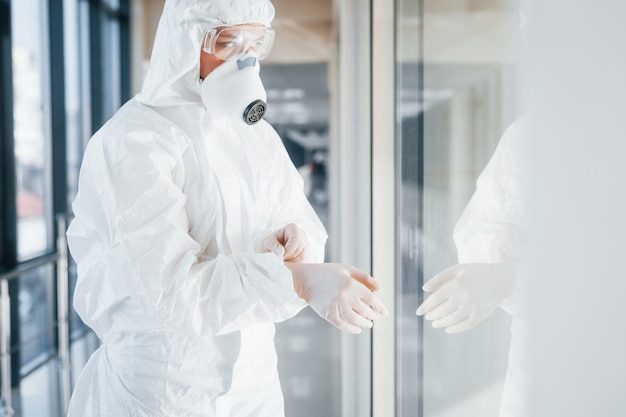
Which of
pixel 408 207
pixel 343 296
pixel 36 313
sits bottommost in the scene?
pixel 36 313

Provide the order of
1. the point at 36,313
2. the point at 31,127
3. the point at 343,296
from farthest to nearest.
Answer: the point at 36,313 < the point at 31,127 < the point at 343,296

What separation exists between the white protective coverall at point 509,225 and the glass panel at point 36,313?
2836 millimetres

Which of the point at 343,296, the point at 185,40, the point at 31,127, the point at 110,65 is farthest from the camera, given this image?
the point at 110,65

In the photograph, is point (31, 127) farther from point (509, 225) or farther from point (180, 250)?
point (509, 225)

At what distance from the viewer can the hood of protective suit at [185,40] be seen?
99cm

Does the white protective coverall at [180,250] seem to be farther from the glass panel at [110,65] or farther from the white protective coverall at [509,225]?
the glass panel at [110,65]

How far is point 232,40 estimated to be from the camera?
40.9 inches

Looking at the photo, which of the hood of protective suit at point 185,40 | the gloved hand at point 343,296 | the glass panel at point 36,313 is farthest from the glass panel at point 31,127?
the gloved hand at point 343,296

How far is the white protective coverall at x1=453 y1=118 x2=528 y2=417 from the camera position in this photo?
375 millimetres

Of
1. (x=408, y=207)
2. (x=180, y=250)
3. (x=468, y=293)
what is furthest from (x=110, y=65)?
(x=468, y=293)

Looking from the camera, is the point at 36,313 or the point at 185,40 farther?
the point at 36,313

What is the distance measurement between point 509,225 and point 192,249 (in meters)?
0.61

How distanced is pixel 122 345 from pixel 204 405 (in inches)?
7.5

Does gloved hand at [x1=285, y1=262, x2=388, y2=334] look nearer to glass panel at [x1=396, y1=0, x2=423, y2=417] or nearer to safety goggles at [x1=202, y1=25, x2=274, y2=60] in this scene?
glass panel at [x1=396, y1=0, x2=423, y2=417]
